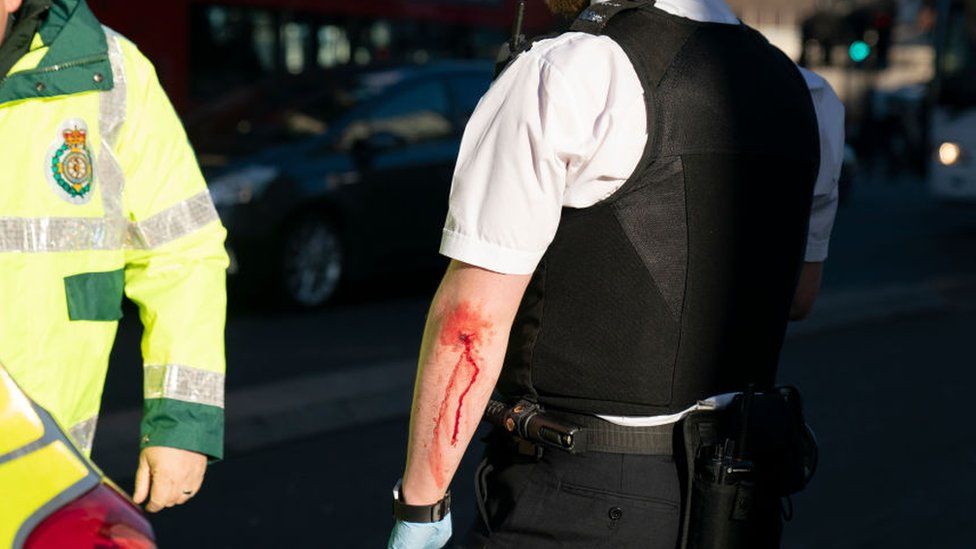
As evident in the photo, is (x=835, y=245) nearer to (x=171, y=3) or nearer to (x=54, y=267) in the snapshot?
(x=171, y=3)

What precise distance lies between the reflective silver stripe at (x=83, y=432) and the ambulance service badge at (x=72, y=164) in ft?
1.32

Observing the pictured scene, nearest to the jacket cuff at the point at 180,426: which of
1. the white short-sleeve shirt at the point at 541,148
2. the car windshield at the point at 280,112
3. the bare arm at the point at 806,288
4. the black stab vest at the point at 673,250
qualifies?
the black stab vest at the point at 673,250

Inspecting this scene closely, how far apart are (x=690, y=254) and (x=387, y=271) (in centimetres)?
774

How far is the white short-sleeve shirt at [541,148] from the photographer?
2.09m

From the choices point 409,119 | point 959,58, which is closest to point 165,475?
point 409,119

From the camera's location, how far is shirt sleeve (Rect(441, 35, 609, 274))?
6.85 feet

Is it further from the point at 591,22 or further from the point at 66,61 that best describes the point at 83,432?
the point at 591,22

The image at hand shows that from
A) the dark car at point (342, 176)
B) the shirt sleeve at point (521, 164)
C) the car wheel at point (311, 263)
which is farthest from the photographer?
the car wheel at point (311, 263)

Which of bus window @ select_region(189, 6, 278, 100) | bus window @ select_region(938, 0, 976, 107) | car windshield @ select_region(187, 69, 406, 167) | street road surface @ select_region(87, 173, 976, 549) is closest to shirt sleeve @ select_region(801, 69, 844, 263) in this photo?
street road surface @ select_region(87, 173, 976, 549)

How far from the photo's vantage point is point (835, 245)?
1455cm

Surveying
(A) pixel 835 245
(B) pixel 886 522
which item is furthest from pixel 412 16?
(B) pixel 886 522

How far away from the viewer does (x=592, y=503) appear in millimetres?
2260

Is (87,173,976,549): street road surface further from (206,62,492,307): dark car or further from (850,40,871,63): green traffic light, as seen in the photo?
(850,40,871,63): green traffic light

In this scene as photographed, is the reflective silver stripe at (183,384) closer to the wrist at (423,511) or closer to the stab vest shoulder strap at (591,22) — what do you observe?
the wrist at (423,511)
